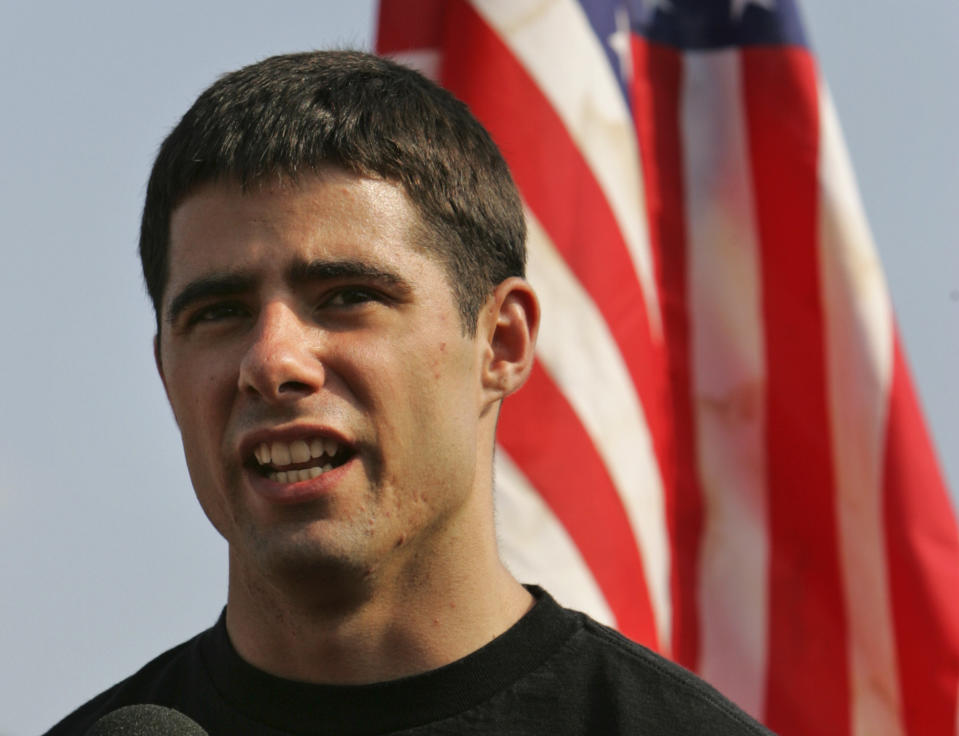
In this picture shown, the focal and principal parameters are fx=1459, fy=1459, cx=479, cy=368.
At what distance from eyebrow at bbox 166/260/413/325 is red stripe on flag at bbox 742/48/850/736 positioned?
154 inches

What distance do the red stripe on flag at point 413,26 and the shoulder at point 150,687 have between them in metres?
3.61

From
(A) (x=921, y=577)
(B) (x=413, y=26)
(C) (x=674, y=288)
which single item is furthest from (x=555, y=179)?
(A) (x=921, y=577)

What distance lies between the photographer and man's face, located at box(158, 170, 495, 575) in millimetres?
2598

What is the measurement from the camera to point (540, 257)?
592 centimetres

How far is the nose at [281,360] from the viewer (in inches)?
101

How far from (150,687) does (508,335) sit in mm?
1047

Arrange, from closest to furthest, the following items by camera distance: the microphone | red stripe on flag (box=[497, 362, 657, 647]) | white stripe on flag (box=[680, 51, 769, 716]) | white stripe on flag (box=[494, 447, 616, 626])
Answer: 1. the microphone
2. white stripe on flag (box=[494, 447, 616, 626])
3. red stripe on flag (box=[497, 362, 657, 647])
4. white stripe on flag (box=[680, 51, 769, 716])

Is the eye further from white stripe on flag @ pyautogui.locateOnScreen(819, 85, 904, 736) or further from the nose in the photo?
white stripe on flag @ pyautogui.locateOnScreen(819, 85, 904, 736)

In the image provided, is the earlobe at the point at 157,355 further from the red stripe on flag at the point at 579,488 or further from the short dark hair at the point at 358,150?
the red stripe on flag at the point at 579,488

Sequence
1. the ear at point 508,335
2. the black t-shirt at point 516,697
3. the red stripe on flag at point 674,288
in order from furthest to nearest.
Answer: the red stripe on flag at point 674,288 < the ear at point 508,335 < the black t-shirt at point 516,697

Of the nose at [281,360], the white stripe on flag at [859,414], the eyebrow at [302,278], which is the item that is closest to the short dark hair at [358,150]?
the eyebrow at [302,278]

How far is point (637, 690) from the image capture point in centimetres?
274

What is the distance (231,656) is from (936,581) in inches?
153

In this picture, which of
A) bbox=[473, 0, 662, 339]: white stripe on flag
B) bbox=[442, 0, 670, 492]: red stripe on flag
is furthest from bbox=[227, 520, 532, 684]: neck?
bbox=[473, 0, 662, 339]: white stripe on flag
